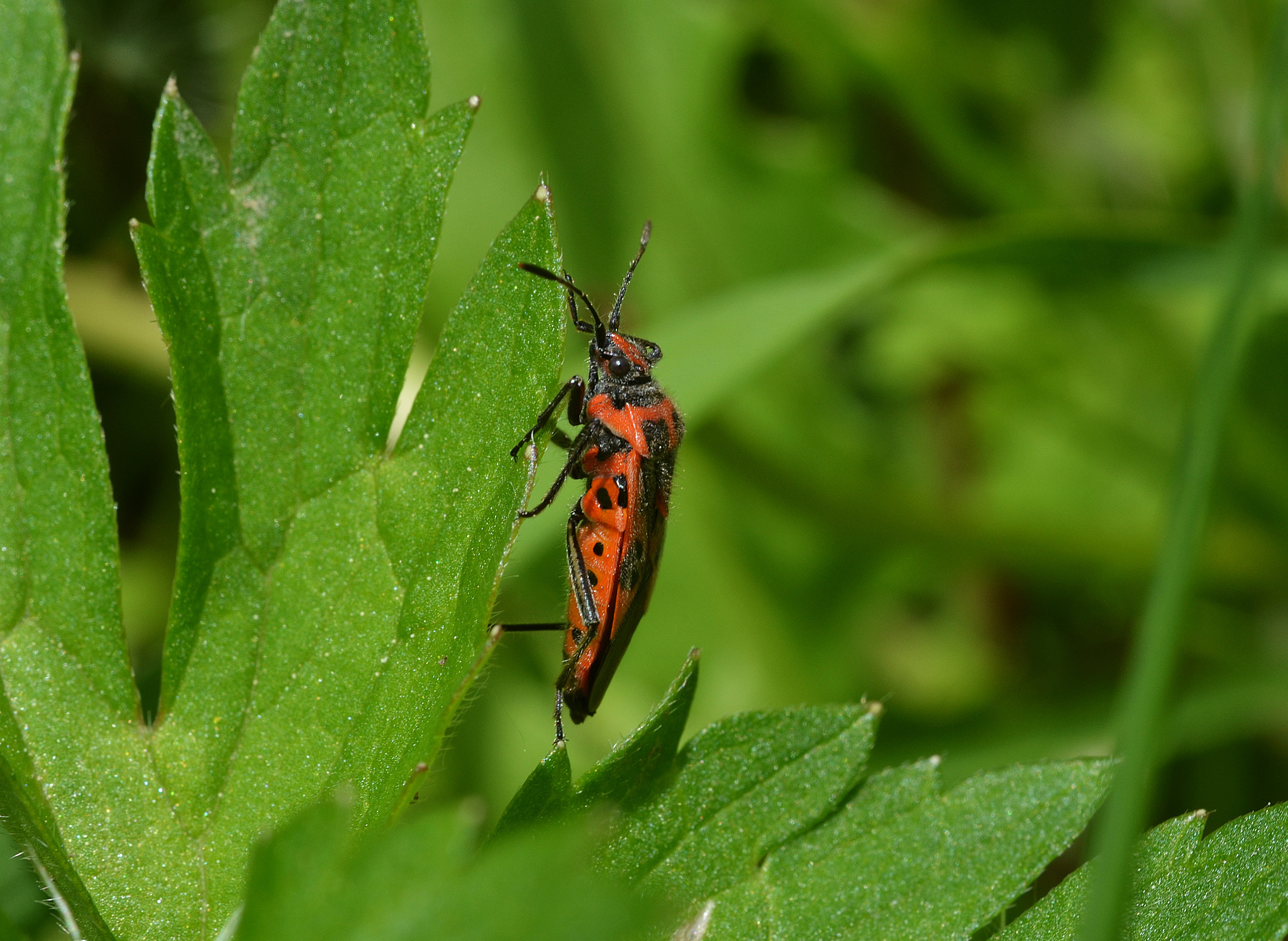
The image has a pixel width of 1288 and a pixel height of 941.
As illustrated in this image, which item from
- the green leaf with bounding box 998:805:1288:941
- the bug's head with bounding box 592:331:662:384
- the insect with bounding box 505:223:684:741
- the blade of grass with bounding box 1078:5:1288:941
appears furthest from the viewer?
the bug's head with bounding box 592:331:662:384

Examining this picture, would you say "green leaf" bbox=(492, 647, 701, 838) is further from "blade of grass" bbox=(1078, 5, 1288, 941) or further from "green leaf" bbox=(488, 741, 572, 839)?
"blade of grass" bbox=(1078, 5, 1288, 941)

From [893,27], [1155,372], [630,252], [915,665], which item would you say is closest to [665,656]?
[915,665]

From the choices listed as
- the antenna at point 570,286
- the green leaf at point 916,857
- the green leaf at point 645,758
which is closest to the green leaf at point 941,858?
the green leaf at point 916,857

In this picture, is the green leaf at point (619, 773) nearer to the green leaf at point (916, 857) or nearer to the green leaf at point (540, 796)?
the green leaf at point (540, 796)

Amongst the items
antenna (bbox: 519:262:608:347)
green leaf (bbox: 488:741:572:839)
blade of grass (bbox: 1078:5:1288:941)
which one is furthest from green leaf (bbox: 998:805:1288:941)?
antenna (bbox: 519:262:608:347)

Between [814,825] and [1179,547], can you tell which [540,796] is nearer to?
[814,825]

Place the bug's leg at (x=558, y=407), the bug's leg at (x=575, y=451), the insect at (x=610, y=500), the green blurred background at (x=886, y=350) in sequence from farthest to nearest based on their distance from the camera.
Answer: the green blurred background at (x=886, y=350) → the bug's leg at (x=575, y=451) → the insect at (x=610, y=500) → the bug's leg at (x=558, y=407)

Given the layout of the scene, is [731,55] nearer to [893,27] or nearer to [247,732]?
[893,27]
